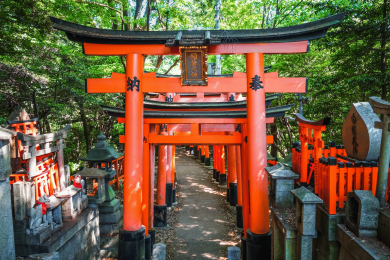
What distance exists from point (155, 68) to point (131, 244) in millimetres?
9638

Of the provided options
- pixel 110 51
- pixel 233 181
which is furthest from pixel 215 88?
pixel 233 181

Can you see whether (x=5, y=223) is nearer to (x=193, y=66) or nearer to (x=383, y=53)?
(x=193, y=66)

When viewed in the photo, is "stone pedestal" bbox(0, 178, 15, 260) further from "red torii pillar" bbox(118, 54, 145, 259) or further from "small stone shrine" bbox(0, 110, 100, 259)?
"red torii pillar" bbox(118, 54, 145, 259)

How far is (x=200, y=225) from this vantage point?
10.8m

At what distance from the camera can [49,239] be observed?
19.6 ft

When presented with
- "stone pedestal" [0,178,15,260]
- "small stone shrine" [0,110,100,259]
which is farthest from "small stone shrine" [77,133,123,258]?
"stone pedestal" [0,178,15,260]

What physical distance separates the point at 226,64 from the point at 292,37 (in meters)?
12.9

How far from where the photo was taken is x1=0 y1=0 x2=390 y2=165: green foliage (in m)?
8.91

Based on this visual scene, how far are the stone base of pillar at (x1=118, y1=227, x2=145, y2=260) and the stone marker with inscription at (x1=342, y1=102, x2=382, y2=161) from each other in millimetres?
5615

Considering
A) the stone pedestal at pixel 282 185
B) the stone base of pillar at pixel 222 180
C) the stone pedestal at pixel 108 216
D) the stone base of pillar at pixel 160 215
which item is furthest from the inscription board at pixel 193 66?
the stone base of pillar at pixel 222 180

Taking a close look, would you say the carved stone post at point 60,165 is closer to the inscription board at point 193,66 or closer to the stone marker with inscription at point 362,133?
the inscription board at point 193,66

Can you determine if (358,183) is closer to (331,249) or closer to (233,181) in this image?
(331,249)

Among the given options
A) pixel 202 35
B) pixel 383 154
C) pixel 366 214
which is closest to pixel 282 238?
pixel 366 214

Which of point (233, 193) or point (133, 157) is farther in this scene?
point (233, 193)
